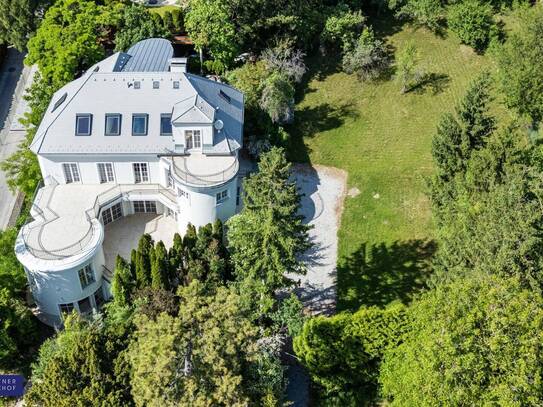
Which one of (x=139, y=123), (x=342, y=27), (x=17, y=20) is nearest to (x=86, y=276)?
(x=139, y=123)

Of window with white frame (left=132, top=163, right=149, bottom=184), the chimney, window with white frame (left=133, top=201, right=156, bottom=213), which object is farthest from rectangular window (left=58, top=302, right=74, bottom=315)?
the chimney

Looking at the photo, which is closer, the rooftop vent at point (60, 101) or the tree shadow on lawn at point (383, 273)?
the tree shadow on lawn at point (383, 273)

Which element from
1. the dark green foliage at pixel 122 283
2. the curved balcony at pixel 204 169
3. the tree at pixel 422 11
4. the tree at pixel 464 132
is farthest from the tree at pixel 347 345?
the tree at pixel 422 11

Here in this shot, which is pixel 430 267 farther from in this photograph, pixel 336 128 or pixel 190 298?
pixel 190 298

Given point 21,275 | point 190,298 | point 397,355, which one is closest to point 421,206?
point 397,355

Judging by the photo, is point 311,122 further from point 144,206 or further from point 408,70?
point 144,206

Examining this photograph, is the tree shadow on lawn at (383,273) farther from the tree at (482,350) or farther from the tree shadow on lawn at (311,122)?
the tree at (482,350)
